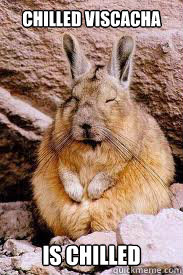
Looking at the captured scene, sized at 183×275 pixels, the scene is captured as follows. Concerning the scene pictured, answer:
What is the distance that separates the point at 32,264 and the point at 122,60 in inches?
68.7

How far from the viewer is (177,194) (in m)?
6.30

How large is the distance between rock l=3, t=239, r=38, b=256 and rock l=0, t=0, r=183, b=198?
39.9 inches

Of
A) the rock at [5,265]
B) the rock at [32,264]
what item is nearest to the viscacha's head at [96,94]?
Answer: the rock at [32,264]

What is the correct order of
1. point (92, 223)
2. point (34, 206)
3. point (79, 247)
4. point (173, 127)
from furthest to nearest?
1. point (173, 127)
2. point (34, 206)
3. point (92, 223)
4. point (79, 247)

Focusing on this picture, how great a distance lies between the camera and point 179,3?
6.38m

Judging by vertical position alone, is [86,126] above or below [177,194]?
above

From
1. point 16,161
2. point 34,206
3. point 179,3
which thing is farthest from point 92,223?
point 179,3

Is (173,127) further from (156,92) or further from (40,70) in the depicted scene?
(40,70)

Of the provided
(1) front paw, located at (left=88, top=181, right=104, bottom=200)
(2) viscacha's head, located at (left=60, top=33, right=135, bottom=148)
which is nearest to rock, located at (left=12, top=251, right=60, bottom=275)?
(1) front paw, located at (left=88, top=181, right=104, bottom=200)

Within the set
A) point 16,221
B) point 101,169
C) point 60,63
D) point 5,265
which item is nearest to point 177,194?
point 101,169

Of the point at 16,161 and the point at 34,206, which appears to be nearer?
the point at 34,206

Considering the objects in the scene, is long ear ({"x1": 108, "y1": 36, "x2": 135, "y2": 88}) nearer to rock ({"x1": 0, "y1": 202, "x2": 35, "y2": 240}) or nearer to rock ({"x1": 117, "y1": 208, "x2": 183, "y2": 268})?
rock ({"x1": 117, "y1": 208, "x2": 183, "y2": 268})

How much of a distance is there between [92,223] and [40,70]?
5.40 ft

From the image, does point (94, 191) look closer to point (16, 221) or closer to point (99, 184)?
point (99, 184)
